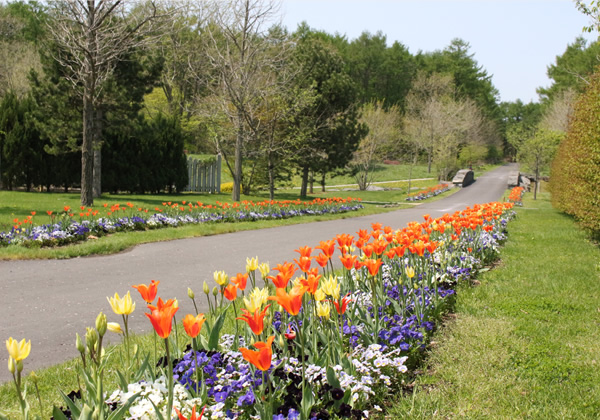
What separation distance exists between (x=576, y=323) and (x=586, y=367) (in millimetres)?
1184

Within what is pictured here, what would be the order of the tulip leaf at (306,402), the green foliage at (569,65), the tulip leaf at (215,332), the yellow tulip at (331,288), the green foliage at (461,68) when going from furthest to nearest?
1. the green foliage at (461,68)
2. the green foliage at (569,65)
3. the tulip leaf at (215,332)
4. the yellow tulip at (331,288)
5. the tulip leaf at (306,402)

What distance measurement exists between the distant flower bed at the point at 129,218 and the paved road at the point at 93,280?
132cm

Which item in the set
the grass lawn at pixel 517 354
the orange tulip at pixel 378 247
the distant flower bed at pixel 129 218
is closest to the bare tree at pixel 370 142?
the distant flower bed at pixel 129 218

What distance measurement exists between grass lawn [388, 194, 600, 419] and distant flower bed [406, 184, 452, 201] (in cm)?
2301

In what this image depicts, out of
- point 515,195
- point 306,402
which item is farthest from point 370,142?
point 306,402

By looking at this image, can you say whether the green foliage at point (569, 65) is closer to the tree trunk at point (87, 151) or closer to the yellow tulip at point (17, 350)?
the tree trunk at point (87, 151)

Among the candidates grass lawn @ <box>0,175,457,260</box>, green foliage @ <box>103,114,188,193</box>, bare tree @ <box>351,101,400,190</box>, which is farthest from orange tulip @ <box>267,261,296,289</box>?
bare tree @ <box>351,101,400,190</box>

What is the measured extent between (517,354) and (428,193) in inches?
1146

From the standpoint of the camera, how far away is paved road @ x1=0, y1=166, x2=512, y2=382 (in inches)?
168

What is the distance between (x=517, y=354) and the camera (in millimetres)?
3842

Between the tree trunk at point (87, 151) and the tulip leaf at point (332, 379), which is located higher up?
the tree trunk at point (87, 151)

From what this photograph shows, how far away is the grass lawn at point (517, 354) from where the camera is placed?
298 centimetres

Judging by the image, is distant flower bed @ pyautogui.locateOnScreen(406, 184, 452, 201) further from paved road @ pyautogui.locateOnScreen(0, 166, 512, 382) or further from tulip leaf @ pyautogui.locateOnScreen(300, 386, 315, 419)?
tulip leaf @ pyautogui.locateOnScreen(300, 386, 315, 419)

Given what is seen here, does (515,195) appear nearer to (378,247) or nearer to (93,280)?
(93,280)
